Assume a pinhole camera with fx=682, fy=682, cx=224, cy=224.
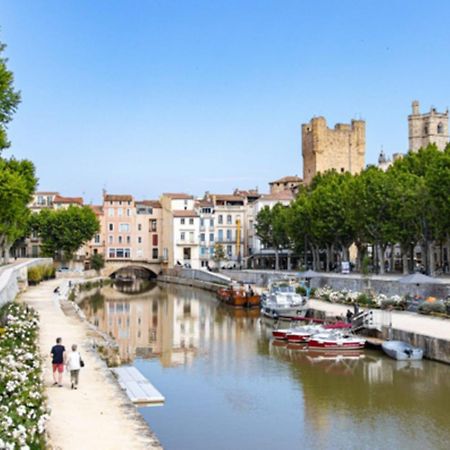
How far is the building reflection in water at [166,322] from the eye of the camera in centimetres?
3406

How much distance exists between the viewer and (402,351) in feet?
92.4

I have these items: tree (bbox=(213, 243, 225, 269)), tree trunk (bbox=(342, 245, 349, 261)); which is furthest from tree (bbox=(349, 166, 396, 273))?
tree (bbox=(213, 243, 225, 269))

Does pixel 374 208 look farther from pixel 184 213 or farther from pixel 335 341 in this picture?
pixel 184 213

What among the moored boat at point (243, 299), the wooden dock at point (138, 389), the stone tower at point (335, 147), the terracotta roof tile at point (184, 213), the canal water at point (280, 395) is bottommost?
the canal water at point (280, 395)

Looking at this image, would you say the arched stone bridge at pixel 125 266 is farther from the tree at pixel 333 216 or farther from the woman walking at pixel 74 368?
the woman walking at pixel 74 368

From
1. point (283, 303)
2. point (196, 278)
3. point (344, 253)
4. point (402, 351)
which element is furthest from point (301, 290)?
point (196, 278)

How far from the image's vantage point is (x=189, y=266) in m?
95.6

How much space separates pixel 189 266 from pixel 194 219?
662 cm

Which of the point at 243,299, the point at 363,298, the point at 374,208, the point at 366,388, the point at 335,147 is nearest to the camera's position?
the point at 366,388

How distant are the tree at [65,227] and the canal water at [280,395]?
4939 cm

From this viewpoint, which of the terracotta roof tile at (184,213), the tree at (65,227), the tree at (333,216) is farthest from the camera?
the terracotta roof tile at (184,213)

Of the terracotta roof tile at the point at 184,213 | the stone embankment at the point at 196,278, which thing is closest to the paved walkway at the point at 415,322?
the stone embankment at the point at 196,278

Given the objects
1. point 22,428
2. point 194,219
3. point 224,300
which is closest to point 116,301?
point 224,300

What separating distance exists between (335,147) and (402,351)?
7851cm
